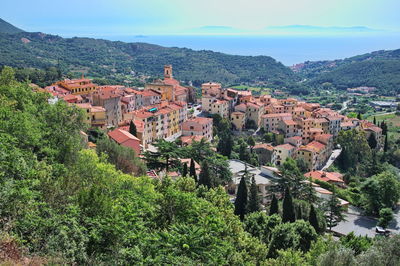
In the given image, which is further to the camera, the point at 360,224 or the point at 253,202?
the point at 360,224

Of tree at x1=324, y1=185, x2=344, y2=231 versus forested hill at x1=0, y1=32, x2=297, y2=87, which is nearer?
tree at x1=324, y1=185, x2=344, y2=231

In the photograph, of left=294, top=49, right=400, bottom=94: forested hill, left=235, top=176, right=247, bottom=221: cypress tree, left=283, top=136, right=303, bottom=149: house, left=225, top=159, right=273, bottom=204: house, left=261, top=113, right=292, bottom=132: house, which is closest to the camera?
left=235, top=176, right=247, bottom=221: cypress tree

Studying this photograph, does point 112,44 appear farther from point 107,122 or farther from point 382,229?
point 382,229

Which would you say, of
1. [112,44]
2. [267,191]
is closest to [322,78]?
[112,44]

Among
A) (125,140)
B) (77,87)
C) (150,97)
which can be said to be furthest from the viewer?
(150,97)

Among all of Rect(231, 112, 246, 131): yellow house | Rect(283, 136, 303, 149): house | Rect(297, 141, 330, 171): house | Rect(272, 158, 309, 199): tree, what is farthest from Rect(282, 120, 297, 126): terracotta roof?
Rect(272, 158, 309, 199): tree

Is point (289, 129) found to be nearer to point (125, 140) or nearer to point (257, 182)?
point (257, 182)

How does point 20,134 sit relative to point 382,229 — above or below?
above

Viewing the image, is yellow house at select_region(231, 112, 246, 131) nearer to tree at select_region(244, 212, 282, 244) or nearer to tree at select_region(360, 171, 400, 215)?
tree at select_region(360, 171, 400, 215)

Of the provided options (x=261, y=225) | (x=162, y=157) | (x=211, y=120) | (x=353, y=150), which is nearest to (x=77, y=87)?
(x=211, y=120)
